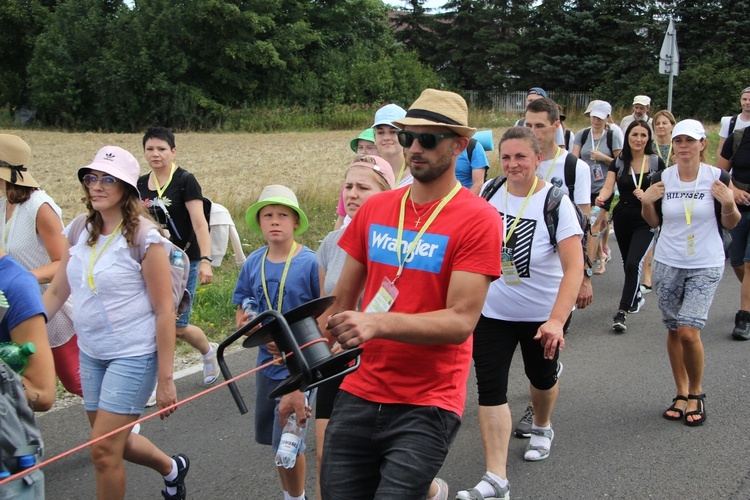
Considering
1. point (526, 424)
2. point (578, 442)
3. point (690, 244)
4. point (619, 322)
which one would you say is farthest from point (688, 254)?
point (619, 322)

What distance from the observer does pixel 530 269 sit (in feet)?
14.0

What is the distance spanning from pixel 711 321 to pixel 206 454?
5264 millimetres

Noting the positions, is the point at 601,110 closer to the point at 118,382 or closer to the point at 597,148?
the point at 597,148

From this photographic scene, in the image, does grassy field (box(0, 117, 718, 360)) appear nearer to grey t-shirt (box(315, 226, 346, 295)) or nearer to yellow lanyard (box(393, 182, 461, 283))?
grey t-shirt (box(315, 226, 346, 295))

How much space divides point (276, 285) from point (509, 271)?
134 cm

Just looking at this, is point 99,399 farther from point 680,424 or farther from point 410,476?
point 680,424

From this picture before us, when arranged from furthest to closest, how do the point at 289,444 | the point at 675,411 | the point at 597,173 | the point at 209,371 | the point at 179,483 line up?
the point at 597,173
the point at 209,371
the point at 675,411
the point at 179,483
the point at 289,444

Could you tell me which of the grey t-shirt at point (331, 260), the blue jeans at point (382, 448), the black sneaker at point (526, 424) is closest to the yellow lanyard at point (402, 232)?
the blue jeans at point (382, 448)

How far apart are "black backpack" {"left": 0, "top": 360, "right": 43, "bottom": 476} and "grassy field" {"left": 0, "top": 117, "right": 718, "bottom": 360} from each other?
418cm

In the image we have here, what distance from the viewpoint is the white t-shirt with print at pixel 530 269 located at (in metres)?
4.22

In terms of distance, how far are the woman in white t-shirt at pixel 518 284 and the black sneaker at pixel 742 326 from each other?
342cm

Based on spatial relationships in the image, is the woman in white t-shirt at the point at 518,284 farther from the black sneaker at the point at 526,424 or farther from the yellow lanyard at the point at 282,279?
the yellow lanyard at the point at 282,279

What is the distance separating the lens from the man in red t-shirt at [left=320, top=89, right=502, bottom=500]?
2.63 meters

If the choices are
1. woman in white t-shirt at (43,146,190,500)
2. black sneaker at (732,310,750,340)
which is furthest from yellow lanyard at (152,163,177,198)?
black sneaker at (732,310,750,340)
